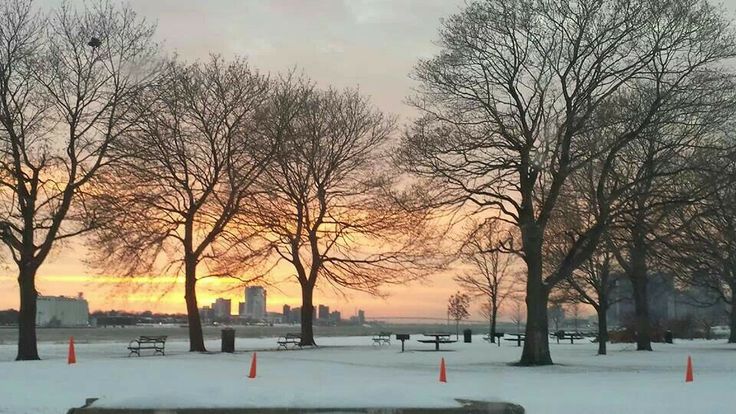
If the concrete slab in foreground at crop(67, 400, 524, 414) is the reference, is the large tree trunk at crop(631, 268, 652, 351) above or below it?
above

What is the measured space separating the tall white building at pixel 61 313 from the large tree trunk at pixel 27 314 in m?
61.6

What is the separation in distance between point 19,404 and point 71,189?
47.9 feet

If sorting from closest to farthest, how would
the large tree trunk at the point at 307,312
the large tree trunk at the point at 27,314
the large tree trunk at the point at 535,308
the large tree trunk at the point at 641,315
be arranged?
the large tree trunk at the point at 535,308
the large tree trunk at the point at 27,314
the large tree trunk at the point at 641,315
the large tree trunk at the point at 307,312

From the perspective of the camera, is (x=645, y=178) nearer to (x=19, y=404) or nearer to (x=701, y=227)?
A: (x=701, y=227)

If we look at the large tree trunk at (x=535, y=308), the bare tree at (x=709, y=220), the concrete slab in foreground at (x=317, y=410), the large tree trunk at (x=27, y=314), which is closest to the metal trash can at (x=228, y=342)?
the large tree trunk at (x=27, y=314)

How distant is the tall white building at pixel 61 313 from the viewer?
87.4 meters

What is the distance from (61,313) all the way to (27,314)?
7199 centimetres

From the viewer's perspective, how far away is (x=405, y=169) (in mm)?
26625

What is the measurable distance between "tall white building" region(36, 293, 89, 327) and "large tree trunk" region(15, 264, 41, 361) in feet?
202

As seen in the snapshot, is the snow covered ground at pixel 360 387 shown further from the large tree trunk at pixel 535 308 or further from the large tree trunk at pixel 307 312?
the large tree trunk at pixel 307 312

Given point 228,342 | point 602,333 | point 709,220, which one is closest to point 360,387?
point 228,342

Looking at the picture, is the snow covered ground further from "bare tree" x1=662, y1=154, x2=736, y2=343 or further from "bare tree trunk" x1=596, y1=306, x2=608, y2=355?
"bare tree trunk" x1=596, y1=306, x2=608, y2=355

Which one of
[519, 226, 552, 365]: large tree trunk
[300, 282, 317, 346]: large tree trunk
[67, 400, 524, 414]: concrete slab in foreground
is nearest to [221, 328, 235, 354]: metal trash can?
[300, 282, 317, 346]: large tree trunk

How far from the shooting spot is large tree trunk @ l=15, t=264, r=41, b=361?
2606 centimetres
